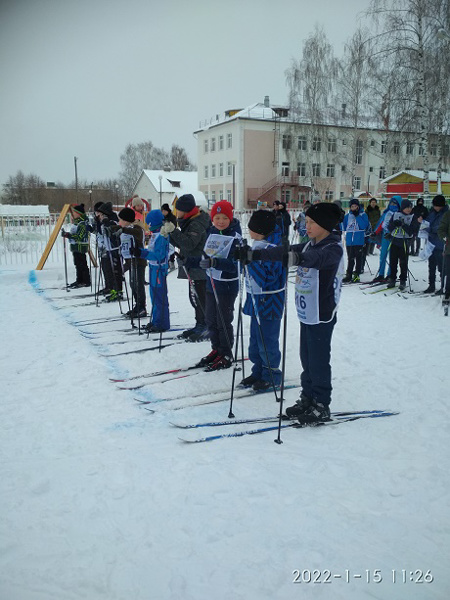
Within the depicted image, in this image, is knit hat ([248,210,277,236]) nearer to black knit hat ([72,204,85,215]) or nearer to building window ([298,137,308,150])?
black knit hat ([72,204,85,215])

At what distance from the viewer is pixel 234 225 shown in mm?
4473

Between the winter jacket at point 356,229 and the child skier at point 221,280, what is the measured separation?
18.4 feet

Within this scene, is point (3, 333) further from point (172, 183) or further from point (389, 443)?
point (172, 183)

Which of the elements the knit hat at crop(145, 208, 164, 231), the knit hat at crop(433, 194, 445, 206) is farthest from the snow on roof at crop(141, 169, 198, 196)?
the knit hat at crop(145, 208, 164, 231)

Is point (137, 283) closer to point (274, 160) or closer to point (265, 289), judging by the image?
point (265, 289)

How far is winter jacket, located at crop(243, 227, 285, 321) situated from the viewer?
3926 mm

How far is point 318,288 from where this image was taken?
3311 mm

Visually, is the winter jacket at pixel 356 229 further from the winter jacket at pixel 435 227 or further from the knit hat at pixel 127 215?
the knit hat at pixel 127 215

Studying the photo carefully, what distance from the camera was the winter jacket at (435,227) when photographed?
25.9ft

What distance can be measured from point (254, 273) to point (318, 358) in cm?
102

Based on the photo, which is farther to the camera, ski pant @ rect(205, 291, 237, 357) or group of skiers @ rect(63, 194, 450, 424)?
ski pant @ rect(205, 291, 237, 357)

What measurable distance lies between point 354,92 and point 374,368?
2359 centimetres

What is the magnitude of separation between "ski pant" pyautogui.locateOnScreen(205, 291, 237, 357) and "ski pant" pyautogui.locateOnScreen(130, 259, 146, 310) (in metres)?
2.10

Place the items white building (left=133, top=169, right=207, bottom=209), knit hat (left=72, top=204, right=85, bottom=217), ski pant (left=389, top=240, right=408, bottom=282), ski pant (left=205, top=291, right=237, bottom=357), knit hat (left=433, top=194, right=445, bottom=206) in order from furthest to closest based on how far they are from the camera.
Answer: white building (left=133, top=169, right=207, bottom=209) → knit hat (left=72, top=204, right=85, bottom=217) → ski pant (left=389, top=240, right=408, bottom=282) → knit hat (left=433, top=194, right=445, bottom=206) → ski pant (left=205, top=291, right=237, bottom=357)
